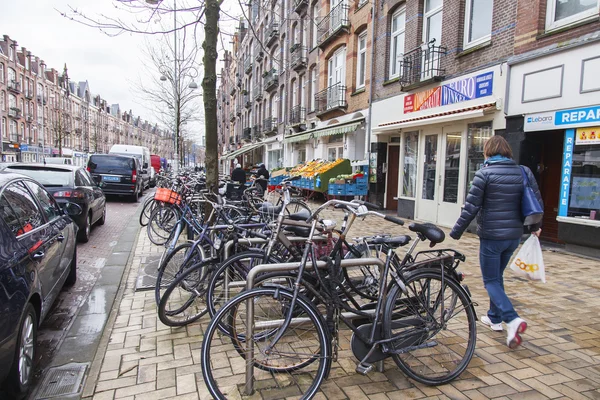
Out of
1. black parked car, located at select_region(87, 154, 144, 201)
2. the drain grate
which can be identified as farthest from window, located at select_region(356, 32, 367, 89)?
the drain grate

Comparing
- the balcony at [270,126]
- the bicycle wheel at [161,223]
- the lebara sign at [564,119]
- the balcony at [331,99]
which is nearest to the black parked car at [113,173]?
the bicycle wheel at [161,223]

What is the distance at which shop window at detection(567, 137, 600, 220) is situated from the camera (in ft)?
23.4

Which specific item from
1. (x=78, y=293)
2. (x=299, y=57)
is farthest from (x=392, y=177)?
(x=299, y=57)

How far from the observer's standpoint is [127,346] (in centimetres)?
354

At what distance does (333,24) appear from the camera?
57.7 ft

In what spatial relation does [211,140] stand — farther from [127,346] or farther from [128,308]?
[127,346]

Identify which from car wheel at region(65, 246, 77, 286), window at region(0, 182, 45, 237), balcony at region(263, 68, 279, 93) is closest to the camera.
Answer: window at region(0, 182, 45, 237)

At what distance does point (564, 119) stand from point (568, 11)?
2098 millimetres

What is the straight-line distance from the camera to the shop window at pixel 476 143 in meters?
9.33

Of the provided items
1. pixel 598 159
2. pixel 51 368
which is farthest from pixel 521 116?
pixel 51 368

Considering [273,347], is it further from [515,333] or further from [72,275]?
[72,275]

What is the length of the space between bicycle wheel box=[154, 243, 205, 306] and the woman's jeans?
270 cm

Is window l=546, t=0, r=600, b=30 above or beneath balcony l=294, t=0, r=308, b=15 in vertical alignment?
beneath

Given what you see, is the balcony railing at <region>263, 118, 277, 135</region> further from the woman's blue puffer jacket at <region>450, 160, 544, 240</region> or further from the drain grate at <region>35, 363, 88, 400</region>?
the drain grate at <region>35, 363, 88, 400</region>
